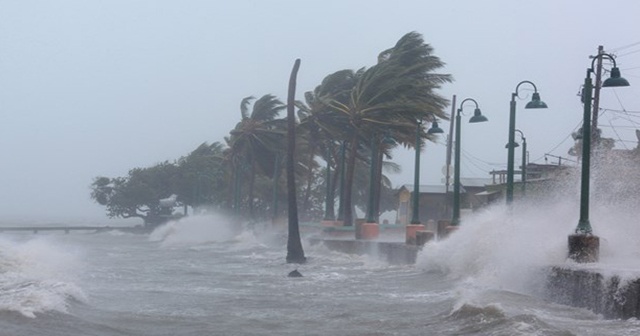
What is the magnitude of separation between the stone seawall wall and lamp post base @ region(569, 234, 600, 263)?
887 millimetres

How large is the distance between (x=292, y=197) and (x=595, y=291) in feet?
68.1

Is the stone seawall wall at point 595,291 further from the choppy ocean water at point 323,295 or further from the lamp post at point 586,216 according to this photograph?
the lamp post at point 586,216

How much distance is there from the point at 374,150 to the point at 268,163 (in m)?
25.8

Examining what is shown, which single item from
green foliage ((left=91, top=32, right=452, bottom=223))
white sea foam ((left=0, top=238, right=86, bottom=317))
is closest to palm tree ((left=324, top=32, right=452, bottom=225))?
green foliage ((left=91, top=32, right=452, bottom=223))

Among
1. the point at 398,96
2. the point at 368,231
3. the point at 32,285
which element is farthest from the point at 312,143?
the point at 32,285

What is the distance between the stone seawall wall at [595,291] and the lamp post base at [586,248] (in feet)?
2.91

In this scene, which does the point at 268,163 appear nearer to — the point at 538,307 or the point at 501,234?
the point at 501,234

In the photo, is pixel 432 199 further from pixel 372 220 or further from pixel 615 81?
pixel 615 81

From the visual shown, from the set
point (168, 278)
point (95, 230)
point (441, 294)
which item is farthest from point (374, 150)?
point (95, 230)

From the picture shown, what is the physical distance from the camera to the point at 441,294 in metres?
18.5

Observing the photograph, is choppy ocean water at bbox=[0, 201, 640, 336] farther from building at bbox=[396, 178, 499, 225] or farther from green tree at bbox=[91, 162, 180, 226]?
green tree at bbox=[91, 162, 180, 226]

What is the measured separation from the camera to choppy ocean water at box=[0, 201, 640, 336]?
41.8ft

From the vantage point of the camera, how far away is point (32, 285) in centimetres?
1538

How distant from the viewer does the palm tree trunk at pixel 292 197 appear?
106 feet
